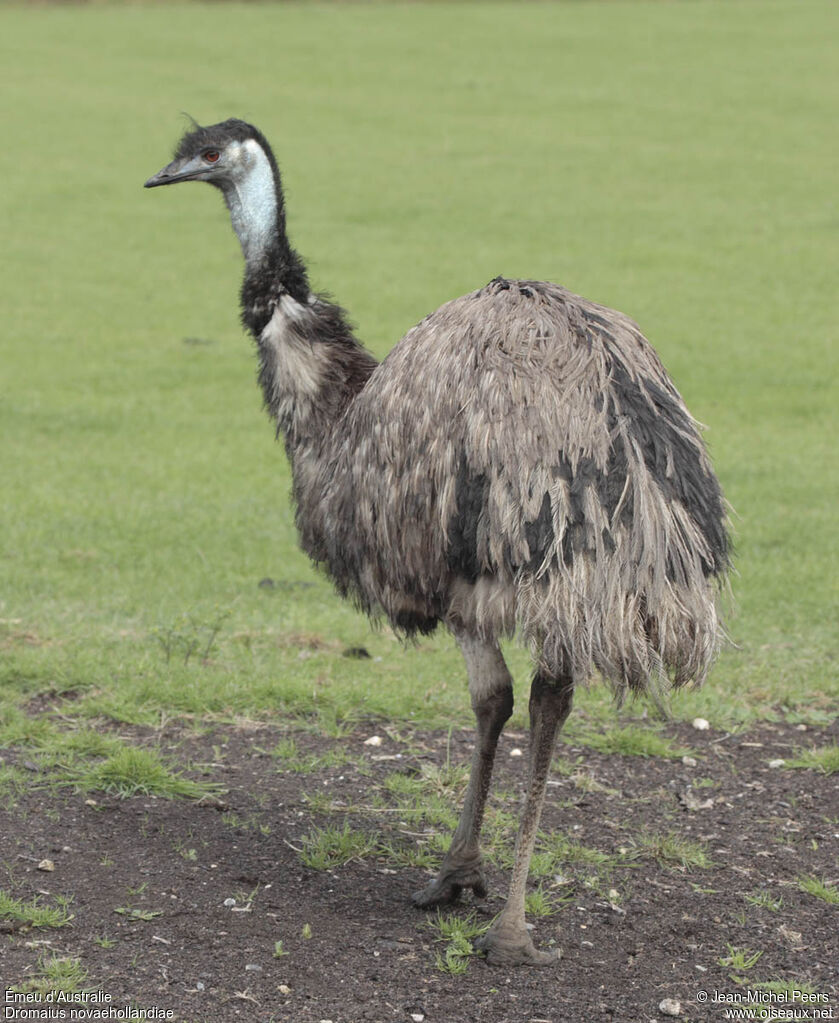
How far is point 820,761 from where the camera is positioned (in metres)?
6.37

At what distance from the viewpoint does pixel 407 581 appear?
4.86 metres

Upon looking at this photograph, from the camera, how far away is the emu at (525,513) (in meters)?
4.39

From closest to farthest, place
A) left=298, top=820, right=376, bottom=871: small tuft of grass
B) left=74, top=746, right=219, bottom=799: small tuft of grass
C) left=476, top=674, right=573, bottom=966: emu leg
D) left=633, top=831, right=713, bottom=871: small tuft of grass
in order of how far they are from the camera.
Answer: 1. left=476, top=674, right=573, bottom=966: emu leg
2. left=298, top=820, right=376, bottom=871: small tuft of grass
3. left=633, top=831, right=713, bottom=871: small tuft of grass
4. left=74, top=746, right=219, bottom=799: small tuft of grass

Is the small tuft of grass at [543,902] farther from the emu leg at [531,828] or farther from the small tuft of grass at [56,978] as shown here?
the small tuft of grass at [56,978]

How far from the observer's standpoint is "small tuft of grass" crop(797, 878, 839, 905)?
17.1ft

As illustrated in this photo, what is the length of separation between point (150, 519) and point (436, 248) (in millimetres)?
7867

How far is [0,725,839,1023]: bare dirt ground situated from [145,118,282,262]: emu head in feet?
7.16

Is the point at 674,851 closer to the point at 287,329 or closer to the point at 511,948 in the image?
the point at 511,948

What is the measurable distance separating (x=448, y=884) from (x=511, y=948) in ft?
1.58

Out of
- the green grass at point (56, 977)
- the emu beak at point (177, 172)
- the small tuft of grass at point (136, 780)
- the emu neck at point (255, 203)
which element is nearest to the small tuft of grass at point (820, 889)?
the small tuft of grass at point (136, 780)

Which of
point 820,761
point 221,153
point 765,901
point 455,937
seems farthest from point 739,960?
point 221,153

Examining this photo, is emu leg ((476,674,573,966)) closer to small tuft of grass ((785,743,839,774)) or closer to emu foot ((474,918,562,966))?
emu foot ((474,918,562,966))

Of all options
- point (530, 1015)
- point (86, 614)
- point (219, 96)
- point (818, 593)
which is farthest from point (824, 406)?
point (219, 96)

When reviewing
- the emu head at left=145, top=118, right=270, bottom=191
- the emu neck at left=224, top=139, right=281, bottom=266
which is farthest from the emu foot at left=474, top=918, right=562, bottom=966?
the emu head at left=145, top=118, right=270, bottom=191
